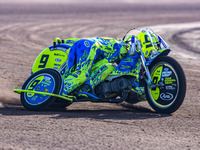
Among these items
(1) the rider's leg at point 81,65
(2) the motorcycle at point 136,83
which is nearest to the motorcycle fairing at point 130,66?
(2) the motorcycle at point 136,83

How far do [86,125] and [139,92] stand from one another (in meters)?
1.52

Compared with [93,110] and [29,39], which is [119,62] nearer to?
[93,110]

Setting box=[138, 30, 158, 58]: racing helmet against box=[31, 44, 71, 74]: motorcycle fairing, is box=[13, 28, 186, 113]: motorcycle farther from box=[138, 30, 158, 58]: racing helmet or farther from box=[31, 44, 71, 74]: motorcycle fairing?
box=[31, 44, 71, 74]: motorcycle fairing

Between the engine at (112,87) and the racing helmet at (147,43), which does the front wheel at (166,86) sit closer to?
the racing helmet at (147,43)

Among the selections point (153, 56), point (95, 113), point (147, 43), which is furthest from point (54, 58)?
point (153, 56)

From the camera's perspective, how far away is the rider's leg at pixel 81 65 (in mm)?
6868

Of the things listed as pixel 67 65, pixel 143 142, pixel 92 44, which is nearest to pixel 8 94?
pixel 67 65

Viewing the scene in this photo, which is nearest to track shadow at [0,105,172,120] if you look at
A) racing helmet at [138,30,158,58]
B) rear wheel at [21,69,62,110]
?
rear wheel at [21,69,62,110]

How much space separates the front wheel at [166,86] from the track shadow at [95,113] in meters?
0.17

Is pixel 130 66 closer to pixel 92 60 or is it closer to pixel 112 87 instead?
pixel 112 87

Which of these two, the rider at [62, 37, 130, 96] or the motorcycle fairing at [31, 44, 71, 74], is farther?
the motorcycle fairing at [31, 44, 71, 74]

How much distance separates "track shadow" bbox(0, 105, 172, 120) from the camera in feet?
20.8

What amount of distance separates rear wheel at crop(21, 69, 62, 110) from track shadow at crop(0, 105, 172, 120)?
5.4 inches

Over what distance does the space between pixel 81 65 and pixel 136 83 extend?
0.93 meters
